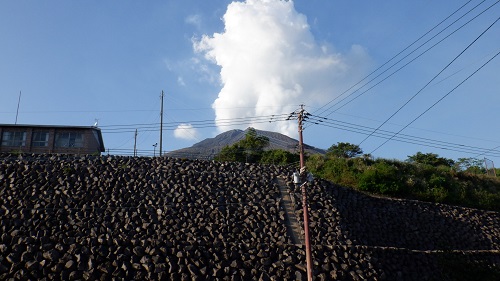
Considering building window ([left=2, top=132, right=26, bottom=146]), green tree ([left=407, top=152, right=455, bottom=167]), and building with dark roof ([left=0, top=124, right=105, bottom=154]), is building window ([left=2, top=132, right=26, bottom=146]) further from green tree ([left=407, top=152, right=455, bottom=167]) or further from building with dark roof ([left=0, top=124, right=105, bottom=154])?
green tree ([left=407, top=152, right=455, bottom=167])

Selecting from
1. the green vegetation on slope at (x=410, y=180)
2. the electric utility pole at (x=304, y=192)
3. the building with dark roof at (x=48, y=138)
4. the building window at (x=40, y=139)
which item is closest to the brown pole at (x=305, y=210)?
the electric utility pole at (x=304, y=192)

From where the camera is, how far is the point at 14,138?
37469mm

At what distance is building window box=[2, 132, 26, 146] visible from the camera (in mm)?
37281

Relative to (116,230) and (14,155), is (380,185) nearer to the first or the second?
(116,230)

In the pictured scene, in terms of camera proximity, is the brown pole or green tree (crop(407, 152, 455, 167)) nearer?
the brown pole

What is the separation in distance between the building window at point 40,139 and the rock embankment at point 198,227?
12.4m

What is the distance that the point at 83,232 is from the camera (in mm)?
18891

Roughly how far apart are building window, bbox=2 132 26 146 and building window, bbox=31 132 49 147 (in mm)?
855

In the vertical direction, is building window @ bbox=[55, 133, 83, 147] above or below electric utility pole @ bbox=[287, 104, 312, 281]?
above

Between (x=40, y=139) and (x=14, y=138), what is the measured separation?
6.93ft

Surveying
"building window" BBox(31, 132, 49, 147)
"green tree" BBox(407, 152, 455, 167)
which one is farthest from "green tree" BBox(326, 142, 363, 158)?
"building window" BBox(31, 132, 49, 147)

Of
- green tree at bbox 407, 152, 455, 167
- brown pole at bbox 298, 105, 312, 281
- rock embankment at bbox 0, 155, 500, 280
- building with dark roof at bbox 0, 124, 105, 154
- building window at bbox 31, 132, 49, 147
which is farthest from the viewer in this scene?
green tree at bbox 407, 152, 455, 167

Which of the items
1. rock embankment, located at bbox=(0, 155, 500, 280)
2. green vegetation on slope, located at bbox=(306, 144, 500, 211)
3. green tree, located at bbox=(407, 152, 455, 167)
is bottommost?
rock embankment, located at bbox=(0, 155, 500, 280)

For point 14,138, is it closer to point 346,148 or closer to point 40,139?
point 40,139
